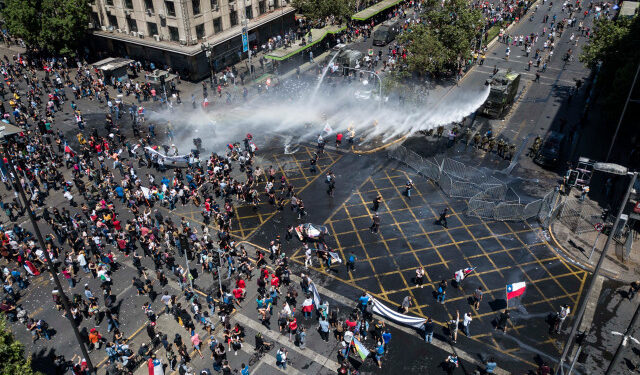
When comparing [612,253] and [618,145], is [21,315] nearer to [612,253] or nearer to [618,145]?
[612,253]

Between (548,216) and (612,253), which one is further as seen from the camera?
(548,216)

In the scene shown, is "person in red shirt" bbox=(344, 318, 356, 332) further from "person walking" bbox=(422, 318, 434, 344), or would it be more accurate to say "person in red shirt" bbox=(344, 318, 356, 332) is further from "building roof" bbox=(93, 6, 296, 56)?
"building roof" bbox=(93, 6, 296, 56)

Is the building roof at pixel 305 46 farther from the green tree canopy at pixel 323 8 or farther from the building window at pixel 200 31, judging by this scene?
the building window at pixel 200 31

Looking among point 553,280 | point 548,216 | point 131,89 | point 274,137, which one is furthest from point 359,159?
point 131,89

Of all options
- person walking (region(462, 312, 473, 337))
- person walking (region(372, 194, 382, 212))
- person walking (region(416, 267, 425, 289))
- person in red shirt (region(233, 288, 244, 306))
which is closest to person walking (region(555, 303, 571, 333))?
person walking (region(462, 312, 473, 337))

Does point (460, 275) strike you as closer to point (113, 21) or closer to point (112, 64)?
point (112, 64)
